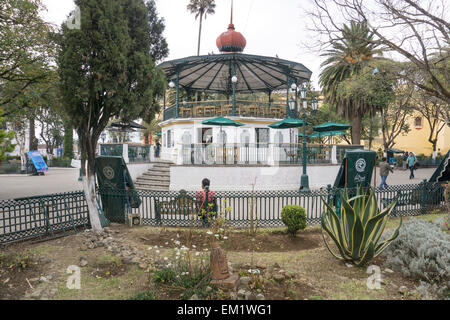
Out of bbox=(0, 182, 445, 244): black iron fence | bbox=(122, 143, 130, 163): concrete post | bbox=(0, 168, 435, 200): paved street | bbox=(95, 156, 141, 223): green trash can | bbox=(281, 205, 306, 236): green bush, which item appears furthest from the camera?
bbox=(122, 143, 130, 163): concrete post

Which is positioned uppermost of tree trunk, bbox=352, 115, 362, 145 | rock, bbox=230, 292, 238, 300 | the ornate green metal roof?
the ornate green metal roof

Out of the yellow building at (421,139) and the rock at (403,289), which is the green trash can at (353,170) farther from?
the yellow building at (421,139)

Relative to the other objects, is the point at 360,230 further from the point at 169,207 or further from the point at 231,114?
the point at 231,114

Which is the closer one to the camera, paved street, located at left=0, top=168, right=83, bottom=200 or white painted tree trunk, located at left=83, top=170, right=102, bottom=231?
white painted tree trunk, located at left=83, top=170, right=102, bottom=231

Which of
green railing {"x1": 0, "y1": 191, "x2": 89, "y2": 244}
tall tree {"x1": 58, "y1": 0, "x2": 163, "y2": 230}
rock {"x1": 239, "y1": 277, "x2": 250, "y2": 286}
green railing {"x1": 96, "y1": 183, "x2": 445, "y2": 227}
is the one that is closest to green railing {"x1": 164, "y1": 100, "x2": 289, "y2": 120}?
green railing {"x1": 96, "y1": 183, "x2": 445, "y2": 227}

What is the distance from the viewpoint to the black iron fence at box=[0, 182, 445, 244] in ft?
21.5

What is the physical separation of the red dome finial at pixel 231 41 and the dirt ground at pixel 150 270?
763 inches

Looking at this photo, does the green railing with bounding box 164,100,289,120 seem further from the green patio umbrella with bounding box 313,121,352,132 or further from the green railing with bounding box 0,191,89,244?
the green railing with bounding box 0,191,89,244

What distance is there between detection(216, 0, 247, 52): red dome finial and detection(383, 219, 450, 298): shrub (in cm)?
2043

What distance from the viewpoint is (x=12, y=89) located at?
10680mm

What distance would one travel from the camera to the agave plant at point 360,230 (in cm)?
477
